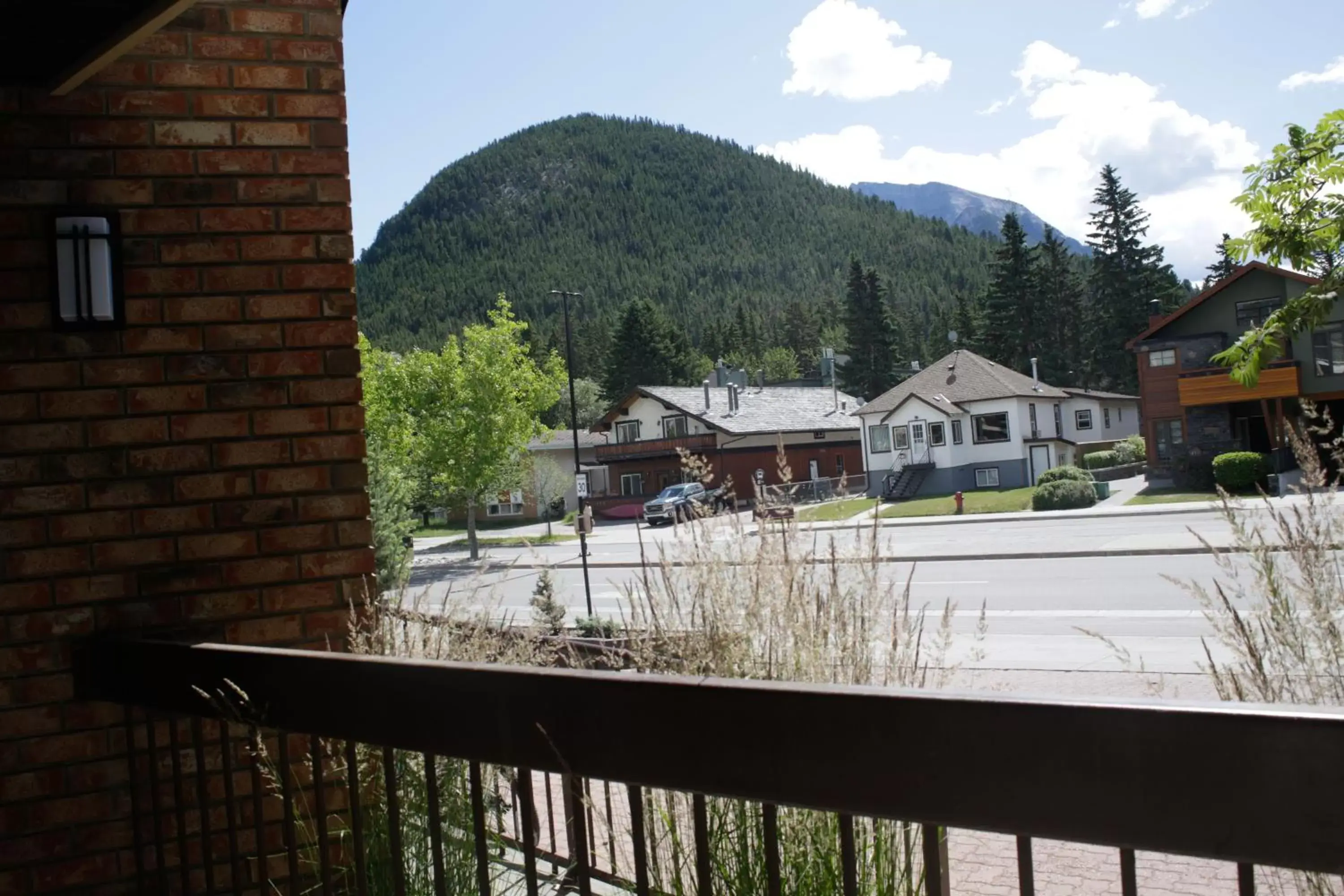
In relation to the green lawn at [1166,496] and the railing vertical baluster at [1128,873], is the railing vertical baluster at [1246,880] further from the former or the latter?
the green lawn at [1166,496]

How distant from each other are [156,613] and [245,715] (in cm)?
69

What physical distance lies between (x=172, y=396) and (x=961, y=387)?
44.2m

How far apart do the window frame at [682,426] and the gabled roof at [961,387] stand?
823 centimetres

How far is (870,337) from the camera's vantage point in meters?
72.6

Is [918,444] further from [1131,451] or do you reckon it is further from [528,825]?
[528,825]

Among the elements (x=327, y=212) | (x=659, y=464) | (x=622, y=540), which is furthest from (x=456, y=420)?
(x=327, y=212)

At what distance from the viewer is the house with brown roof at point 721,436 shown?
49.5m

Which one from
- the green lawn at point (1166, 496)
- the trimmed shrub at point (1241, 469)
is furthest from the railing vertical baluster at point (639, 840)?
the trimmed shrub at point (1241, 469)

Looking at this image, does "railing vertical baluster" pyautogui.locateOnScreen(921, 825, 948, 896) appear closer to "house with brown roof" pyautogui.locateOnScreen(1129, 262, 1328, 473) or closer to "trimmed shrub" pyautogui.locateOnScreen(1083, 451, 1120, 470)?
"house with brown roof" pyautogui.locateOnScreen(1129, 262, 1328, 473)

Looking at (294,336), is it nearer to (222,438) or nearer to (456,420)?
(222,438)

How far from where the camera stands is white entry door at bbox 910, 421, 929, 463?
44.8 m

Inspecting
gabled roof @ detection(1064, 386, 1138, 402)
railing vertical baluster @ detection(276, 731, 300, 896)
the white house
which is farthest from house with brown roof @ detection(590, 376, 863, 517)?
railing vertical baluster @ detection(276, 731, 300, 896)

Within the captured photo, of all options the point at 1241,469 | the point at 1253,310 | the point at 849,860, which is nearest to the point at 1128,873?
the point at 849,860

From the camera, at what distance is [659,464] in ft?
173
